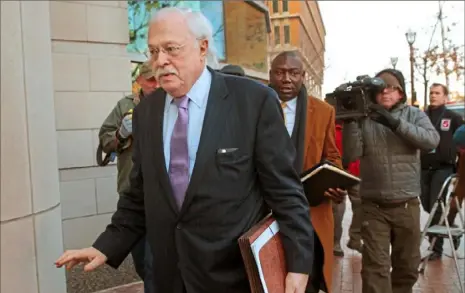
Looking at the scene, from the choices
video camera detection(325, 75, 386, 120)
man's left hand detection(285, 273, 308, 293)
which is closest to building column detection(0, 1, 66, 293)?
man's left hand detection(285, 273, 308, 293)

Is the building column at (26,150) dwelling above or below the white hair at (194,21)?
below

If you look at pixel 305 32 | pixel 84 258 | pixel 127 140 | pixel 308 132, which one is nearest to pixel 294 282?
pixel 84 258

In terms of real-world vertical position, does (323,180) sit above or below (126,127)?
below

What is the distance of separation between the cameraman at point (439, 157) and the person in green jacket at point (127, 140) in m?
3.95

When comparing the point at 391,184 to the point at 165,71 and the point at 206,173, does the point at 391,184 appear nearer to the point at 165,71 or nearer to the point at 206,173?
the point at 206,173

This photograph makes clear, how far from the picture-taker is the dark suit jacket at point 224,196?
218 centimetres

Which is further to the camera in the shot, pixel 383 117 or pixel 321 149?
pixel 383 117

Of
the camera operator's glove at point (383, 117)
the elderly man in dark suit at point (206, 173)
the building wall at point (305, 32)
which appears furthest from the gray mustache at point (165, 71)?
the building wall at point (305, 32)

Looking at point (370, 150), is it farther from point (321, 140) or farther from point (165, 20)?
point (165, 20)

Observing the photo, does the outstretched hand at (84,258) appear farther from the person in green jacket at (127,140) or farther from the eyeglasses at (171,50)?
the person in green jacket at (127,140)

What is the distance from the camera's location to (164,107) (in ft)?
7.74

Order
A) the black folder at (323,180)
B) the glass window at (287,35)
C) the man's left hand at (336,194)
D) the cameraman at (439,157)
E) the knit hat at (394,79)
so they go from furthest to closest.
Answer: the glass window at (287,35) → the cameraman at (439,157) → the knit hat at (394,79) → the man's left hand at (336,194) → the black folder at (323,180)

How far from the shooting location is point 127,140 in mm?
4062

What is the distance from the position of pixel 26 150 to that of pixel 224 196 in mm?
763
